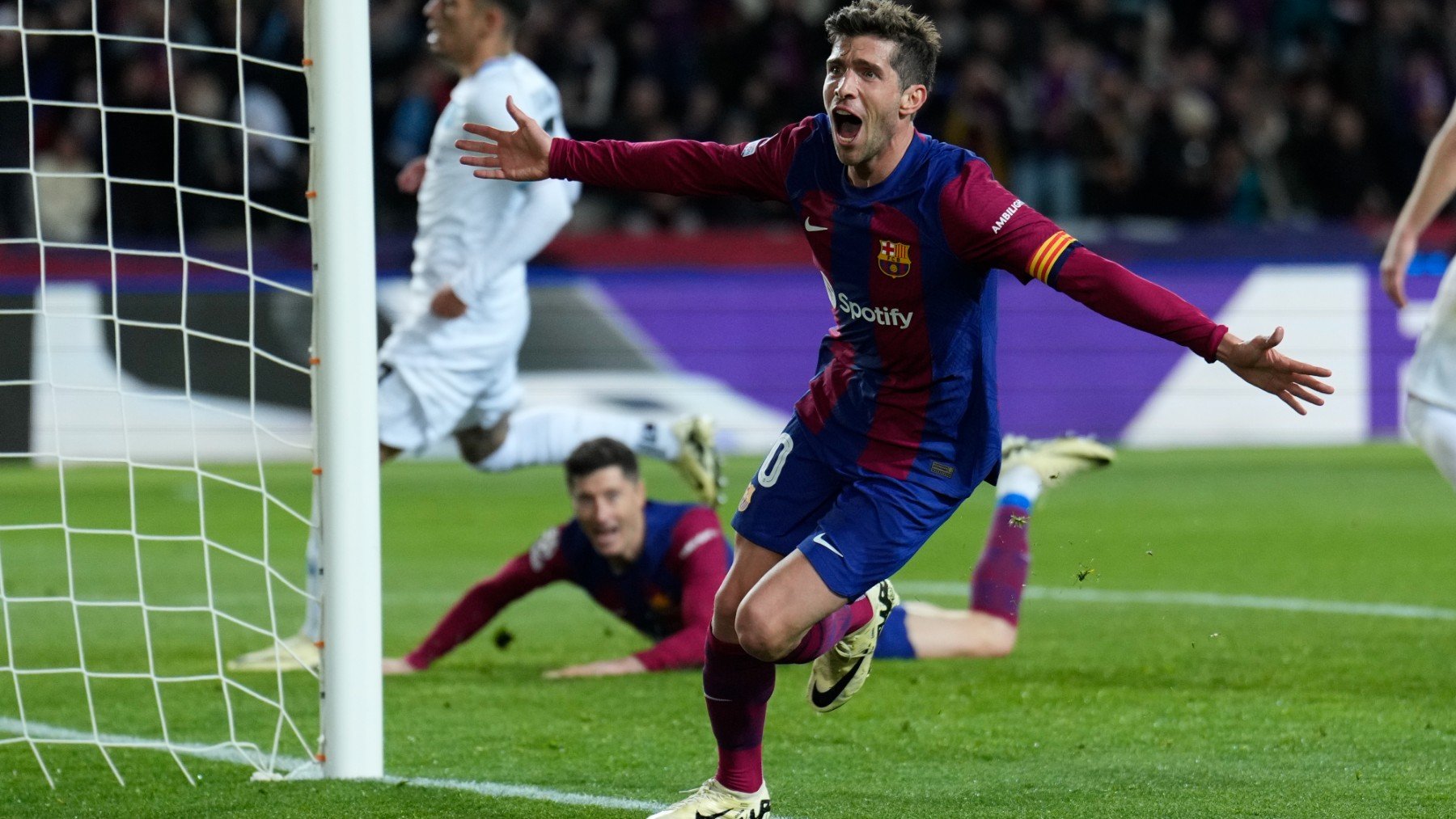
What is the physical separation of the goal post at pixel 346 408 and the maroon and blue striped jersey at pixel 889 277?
0.58 m

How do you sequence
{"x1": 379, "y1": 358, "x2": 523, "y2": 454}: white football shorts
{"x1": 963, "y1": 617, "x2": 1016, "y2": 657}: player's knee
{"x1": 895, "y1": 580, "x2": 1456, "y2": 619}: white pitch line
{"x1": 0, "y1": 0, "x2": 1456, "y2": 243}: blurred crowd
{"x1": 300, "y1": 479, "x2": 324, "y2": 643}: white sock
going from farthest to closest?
{"x1": 0, "y1": 0, "x2": 1456, "y2": 243}: blurred crowd, {"x1": 895, "y1": 580, "x2": 1456, "y2": 619}: white pitch line, {"x1": 379, "y1": 358, "x2": 523, "y2": 454}: white football shorts, {"x1": 963, "y1": 617, "x2": 1016, "y2": 657}: player's knee, {"x1": 300, "y1": 479, "x2": 324, "y2": 643}: white sock

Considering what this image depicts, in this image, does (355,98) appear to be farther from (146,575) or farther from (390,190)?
(390,190)

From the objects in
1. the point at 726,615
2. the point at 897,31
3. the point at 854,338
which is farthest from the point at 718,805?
the point at 897,31

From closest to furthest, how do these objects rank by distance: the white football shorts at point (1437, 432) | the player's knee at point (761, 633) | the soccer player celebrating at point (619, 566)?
the player's knee at point (761, 633) < the white football shorts at point (1437, 432) < the soccer player celebrating at point (619, 566)

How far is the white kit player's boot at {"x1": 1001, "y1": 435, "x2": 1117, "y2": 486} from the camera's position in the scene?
6.93 m

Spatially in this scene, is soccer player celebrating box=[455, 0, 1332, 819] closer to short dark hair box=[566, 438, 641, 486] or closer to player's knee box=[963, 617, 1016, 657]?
short dark hair box=[566, 438, 641, 486]

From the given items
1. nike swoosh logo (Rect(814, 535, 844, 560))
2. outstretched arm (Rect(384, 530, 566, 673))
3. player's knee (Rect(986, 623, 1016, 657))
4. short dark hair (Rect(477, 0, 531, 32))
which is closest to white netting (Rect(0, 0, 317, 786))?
outstretched arm (Rect(384, 530, 566, 673))

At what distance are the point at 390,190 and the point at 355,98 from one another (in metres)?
11.2

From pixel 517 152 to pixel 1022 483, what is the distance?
296 cm

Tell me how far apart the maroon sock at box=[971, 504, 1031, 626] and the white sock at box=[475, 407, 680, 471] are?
1618 millimetres

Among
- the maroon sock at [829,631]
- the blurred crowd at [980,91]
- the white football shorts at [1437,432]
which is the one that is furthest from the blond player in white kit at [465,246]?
the blurred crowd at [980,91]

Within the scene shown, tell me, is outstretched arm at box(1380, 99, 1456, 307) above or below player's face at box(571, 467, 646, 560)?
above

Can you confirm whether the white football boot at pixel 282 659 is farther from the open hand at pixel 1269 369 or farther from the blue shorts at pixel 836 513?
the open hand at pixel 1269 369

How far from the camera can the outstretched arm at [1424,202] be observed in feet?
17.2
